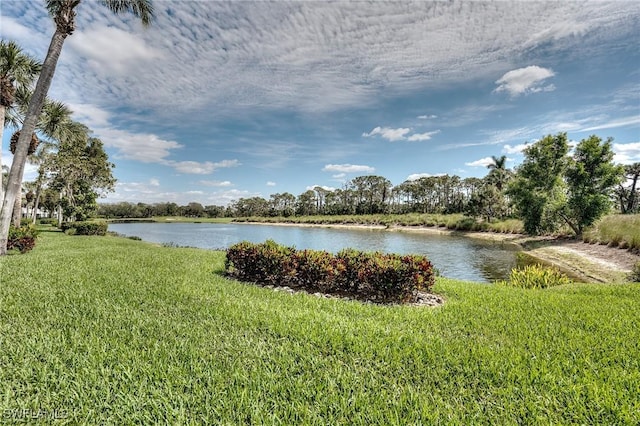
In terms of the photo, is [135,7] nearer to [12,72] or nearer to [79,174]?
[12,72]

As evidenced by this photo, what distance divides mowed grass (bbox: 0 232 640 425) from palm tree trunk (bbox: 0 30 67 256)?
5.55 meters

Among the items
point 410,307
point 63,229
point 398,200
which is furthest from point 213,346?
point 398,200

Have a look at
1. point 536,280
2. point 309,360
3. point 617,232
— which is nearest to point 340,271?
point 309,360

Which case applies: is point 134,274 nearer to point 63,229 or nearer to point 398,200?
point 63,229

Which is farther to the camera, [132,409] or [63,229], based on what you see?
[63,229]

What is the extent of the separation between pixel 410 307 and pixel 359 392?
3.09 metres

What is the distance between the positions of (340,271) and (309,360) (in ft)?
11.7

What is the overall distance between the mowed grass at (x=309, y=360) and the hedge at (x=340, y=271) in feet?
2.42

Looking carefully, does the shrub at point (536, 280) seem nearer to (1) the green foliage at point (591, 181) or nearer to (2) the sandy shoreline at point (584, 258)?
(2) the sandy shoreline at point (584, 258)

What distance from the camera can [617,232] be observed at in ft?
52.6

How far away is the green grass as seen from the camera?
14.3 metres

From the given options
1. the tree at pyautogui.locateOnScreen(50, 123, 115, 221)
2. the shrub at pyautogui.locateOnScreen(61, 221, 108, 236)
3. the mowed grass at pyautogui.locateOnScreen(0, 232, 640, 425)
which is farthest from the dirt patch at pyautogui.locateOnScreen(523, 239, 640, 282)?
the tree at pyautogui.locateOnScreen(50, 123, 115, 221)

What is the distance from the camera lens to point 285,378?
299 cm

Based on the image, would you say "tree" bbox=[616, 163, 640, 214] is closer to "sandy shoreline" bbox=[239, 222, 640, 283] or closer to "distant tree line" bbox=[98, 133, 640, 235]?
"distant tree line" bbox=[98, 133, 640, 235]
